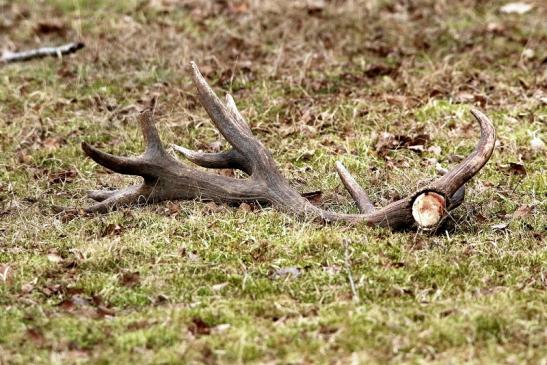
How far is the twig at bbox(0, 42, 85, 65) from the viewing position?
11.8 metres

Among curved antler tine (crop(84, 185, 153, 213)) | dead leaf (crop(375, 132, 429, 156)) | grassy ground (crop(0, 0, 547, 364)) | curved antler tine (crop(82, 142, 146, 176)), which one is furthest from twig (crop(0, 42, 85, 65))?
curved antler tine (crop(82, 142, 146, 176))


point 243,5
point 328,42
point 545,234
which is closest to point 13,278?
point 545,234

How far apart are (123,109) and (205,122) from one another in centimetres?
105

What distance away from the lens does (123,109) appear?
10359 mm

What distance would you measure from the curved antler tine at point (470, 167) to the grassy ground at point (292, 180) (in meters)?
0.37

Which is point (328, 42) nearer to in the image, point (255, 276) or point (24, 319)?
point (255, 276)

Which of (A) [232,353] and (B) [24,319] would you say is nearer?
(A) [232,353]

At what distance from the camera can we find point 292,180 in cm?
850

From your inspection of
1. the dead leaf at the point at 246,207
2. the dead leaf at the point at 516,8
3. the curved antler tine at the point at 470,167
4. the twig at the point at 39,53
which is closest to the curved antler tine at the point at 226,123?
the dead leaf at the point at 246,207

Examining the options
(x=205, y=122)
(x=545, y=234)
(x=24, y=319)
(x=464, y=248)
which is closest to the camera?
(x=24, y=319)

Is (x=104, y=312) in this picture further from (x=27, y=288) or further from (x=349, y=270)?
(x=349, y=270)

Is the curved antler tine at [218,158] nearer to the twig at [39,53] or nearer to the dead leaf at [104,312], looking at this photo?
the dead leaf at [104,312]

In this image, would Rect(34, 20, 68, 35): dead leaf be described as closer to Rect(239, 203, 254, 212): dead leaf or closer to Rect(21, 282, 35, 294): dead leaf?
Rect(239, 203, 254, 212): dead leaf

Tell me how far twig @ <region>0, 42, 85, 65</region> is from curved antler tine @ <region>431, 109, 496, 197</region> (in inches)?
242
